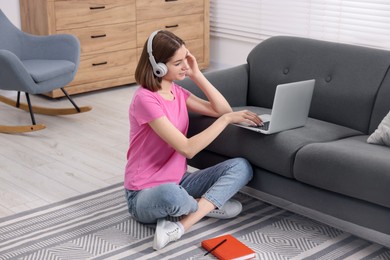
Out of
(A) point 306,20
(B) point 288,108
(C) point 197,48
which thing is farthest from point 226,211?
(C) point 197,48

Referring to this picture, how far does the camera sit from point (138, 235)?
306 cm

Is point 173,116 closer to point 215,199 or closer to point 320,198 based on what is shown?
point 215,199

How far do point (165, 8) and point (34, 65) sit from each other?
57.9 inches

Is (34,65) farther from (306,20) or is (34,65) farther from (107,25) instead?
(306,20)

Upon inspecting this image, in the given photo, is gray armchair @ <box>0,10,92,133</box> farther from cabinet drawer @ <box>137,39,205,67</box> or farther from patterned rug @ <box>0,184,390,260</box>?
cabinet drawer @ <box>137,39,205,67</box>

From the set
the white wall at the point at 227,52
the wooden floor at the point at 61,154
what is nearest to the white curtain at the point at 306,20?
the white wall at the point at 227,52

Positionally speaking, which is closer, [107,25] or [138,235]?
[138,235]

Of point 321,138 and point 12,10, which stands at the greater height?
point 12,10

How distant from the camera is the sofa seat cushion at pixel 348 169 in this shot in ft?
8.95

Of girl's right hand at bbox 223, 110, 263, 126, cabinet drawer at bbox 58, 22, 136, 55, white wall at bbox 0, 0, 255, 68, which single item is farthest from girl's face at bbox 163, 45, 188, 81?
white wall at bbox 0, 0, 255, 68

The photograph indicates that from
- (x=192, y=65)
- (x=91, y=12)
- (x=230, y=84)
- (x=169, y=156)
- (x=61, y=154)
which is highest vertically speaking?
(x=192, y=65)

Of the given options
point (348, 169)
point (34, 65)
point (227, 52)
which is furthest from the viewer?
point (227, 52)

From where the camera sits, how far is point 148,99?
2.98m

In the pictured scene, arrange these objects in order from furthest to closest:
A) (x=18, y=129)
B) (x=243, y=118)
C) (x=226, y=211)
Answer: (x=18, y=129)
(x=226, y=211)
(x=243, y=118)
